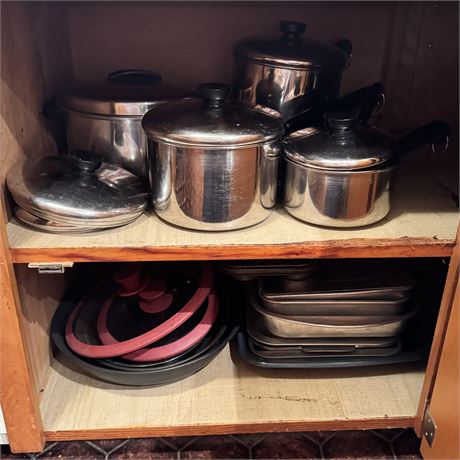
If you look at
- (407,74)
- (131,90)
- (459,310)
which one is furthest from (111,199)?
(407,74)

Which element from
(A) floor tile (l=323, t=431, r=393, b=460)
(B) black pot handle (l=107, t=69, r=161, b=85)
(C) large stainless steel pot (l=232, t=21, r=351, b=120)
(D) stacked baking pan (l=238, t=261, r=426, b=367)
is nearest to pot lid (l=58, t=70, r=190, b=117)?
(B) black pot handle (l=107, t=69, r=161, b=85)

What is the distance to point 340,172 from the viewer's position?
64 centimetres

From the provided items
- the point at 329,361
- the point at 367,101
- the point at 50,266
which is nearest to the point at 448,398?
the point at 329,361

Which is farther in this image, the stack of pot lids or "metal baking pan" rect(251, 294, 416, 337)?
"metal baking pan" rect(251, 294, 416, 337)

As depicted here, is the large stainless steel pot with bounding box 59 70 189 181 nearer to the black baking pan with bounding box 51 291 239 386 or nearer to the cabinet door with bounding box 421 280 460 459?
the black baking pan with bounding box 51 291 239 386

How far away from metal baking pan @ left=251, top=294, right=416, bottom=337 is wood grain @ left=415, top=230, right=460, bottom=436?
92mm

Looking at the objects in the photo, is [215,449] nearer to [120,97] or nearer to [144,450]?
[144,450]

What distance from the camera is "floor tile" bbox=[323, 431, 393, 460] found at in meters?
0.76

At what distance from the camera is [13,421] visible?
698 mm

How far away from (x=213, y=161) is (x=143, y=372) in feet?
1.11

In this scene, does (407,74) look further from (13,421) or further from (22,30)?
(13,421)

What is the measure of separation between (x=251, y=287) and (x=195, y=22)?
458mm

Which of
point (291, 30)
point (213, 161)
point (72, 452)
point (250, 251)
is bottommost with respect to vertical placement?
point (72, 452)

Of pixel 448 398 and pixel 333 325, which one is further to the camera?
pixel 333 325
